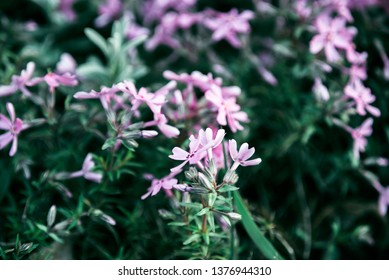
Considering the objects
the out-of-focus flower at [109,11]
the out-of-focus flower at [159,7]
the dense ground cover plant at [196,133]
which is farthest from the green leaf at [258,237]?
the out-of-focus flower at [109,11]

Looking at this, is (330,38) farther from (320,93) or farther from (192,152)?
(192,152)

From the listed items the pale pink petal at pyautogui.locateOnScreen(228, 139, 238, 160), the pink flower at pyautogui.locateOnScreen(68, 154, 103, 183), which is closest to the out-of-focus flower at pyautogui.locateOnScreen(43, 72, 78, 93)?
the pink flower at pyautogui.locateOnScreen(68, 154, 103, 183)

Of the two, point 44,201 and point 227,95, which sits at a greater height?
point 227,95

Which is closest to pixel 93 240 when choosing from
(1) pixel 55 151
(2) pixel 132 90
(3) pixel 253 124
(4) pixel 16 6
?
(1) pixel 55 151

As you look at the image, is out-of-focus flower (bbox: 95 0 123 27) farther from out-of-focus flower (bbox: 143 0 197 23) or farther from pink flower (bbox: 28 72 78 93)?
pink flower (bbox: 28 72 78 93)

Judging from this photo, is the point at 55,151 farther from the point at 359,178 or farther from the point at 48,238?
the point at 359,178

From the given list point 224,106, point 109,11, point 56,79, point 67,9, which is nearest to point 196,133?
point 224,106

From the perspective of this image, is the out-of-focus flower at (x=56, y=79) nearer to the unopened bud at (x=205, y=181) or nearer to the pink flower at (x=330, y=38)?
the unopened bud at (x=205, y=181)
